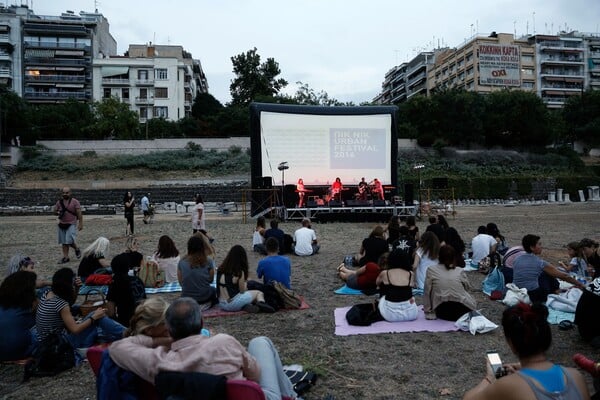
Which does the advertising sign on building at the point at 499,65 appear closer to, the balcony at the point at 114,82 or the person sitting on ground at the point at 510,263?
the balcony at the point at 114,82

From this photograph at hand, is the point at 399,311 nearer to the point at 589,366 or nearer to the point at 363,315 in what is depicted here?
the point at 363,315

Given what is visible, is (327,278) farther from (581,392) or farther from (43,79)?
(43,79)

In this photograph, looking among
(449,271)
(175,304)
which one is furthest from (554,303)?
(175,304)

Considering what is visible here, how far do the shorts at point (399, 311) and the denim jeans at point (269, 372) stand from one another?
7.20 ft

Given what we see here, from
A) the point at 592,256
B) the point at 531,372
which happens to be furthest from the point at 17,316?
the point at 592,256

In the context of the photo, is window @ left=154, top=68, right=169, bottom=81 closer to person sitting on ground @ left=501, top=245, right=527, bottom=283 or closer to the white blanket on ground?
person sitting on ground @ left=501, top=245, right=527, bottom=283

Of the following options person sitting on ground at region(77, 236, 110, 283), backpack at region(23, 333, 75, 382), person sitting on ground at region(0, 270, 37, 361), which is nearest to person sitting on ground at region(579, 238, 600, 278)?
backpack at region(23, 333, 75, 382)

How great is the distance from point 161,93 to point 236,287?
49.3m

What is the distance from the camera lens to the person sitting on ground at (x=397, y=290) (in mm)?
4836

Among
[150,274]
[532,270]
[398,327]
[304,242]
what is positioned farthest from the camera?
[304,242]

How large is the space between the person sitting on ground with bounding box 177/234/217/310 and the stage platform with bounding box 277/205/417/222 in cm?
1193

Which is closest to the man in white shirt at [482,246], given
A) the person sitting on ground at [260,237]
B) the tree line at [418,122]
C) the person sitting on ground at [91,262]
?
the person sitting on ground at [260,237]

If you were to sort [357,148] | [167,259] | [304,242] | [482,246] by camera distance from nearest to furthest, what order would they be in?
[167,259] → [482,246] → [304,242] → [357,148]

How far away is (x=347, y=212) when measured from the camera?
692 inches
